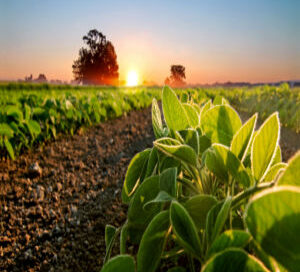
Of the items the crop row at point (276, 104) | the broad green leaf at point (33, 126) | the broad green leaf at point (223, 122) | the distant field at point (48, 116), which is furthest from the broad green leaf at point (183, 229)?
the crop row at point (276, 104)

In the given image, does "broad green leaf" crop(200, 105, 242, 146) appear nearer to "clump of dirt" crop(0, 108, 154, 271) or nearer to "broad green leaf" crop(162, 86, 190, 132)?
"broad green leaf" crop(162, 86, 190, 132)

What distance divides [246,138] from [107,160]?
2840 mm

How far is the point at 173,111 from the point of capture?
0.78 metres

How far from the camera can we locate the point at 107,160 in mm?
3346

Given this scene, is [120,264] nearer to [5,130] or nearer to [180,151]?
[180,151]

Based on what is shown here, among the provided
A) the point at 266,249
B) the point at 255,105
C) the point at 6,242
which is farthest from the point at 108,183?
the point at 255,105

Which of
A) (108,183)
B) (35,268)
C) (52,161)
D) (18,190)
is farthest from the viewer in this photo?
(52,161)

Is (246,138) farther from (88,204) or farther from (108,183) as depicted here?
(108,183)

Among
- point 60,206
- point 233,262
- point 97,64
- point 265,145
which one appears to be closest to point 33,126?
point 60,206

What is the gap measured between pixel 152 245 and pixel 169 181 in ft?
0.48

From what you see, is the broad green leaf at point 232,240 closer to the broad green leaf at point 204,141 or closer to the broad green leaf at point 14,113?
the broad green leaf at point 204,141

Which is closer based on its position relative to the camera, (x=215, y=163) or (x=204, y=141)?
(x=215, y=163)

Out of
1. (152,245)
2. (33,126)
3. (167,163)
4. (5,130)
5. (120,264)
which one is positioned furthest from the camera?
(33,126)

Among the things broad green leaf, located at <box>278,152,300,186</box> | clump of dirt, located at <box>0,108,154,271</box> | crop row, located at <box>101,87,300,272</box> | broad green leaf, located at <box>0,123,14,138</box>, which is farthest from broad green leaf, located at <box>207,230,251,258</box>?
broad green leaf, located at <box>0,123,14,138</box>
